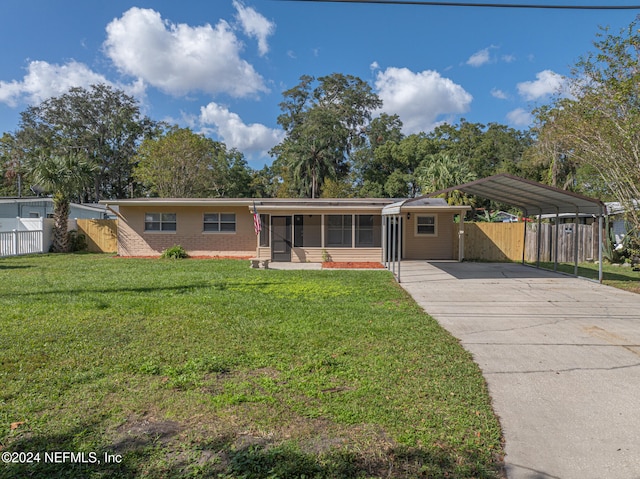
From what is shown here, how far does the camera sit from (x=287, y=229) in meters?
15.2

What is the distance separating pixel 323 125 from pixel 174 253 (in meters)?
28.9

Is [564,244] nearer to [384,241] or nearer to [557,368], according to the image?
[384,241]

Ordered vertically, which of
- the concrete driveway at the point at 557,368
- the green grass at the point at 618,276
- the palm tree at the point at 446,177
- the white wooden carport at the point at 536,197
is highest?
the palm tree at the point at 446,177

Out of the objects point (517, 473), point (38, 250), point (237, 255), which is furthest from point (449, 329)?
point (38, 250)

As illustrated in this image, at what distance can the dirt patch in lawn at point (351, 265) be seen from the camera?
13635 millimetres

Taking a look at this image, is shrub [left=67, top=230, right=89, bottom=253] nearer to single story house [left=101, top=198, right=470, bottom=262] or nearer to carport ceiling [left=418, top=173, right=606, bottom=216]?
single story house [left=101, top=198, right=470, bottom=262]

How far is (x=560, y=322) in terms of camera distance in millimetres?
6422

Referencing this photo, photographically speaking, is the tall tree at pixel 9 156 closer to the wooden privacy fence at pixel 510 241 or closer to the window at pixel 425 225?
the window at pixel 425 225

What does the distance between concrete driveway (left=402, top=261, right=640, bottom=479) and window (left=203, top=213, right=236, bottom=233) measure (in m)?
9.77

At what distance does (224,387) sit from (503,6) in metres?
6.62

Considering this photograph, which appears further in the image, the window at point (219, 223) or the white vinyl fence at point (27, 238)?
the window at point (219, 223)

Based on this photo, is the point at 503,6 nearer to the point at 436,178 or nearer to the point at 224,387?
the point at 224,387

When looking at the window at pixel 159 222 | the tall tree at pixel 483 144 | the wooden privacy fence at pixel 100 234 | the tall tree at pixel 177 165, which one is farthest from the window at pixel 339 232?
the tall tree at pixel 483 144

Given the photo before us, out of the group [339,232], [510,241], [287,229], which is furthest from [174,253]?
[510,241]
